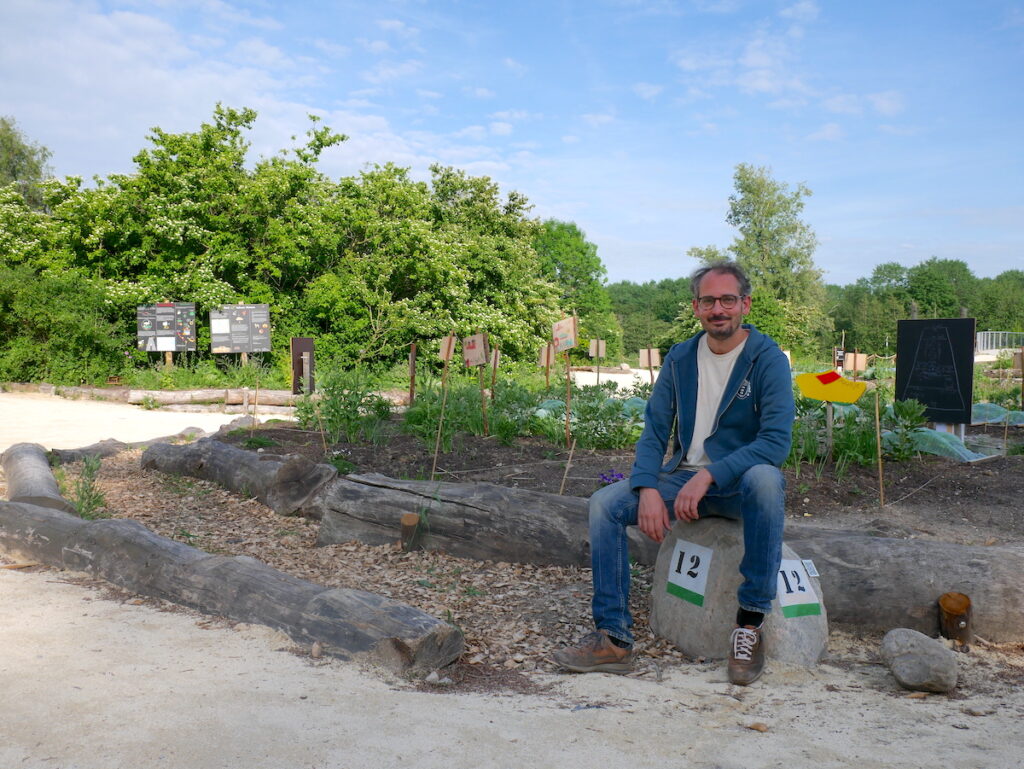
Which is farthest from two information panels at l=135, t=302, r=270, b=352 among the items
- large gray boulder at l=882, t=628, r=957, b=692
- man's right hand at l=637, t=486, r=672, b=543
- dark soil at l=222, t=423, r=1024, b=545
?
large gray boulder at l=882, t=628, r=957, b=692

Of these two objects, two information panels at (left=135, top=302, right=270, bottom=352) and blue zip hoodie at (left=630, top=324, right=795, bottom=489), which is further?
two information panels at (left=135, top=302, right=270, bottom=352)

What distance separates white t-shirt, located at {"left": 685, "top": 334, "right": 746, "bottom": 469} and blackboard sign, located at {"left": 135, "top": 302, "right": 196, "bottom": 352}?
49.9 feet

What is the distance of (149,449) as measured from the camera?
7480 millimetres

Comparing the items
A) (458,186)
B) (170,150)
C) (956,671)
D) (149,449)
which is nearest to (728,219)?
(458,186)

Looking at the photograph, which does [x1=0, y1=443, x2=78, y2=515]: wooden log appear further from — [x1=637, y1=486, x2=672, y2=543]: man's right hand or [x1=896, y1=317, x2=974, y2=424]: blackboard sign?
[x1=896, y1=317, x2=974, y2=424]: blackboard sign

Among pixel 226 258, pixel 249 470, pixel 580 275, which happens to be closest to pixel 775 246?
pixel 580 275

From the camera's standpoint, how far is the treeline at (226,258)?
51.8 feet

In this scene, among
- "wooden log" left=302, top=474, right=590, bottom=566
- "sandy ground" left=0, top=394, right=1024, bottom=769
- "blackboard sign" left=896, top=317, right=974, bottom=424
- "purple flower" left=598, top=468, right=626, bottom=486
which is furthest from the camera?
"blackboard sign" left=896, top=317, right=974, bottom=424

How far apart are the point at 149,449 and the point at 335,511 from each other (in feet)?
11.4

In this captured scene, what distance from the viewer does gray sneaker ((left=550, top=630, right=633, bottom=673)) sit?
3.12 meters

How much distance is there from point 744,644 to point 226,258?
1669 centimetres

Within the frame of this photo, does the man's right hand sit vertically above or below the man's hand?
below

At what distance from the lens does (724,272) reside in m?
3.31

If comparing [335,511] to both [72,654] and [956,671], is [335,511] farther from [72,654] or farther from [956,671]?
[956,671]
